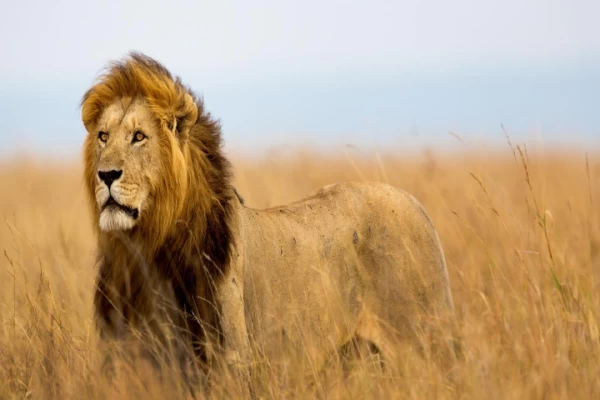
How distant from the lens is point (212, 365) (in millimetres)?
4133

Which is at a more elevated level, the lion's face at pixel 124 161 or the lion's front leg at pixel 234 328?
the lion's face at pixel 124 161

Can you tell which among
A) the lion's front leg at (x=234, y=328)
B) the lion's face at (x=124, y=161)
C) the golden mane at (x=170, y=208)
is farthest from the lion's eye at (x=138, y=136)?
the lion's front leg at (x=234, y=328)

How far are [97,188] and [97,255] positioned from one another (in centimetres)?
55

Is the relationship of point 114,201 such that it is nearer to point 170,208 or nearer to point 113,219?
point 113,219

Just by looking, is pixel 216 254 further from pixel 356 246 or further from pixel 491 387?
pixel 491 387

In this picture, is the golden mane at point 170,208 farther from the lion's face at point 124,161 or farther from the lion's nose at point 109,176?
the lion's nose at point 109,176

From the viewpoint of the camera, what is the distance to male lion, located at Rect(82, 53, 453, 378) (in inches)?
167

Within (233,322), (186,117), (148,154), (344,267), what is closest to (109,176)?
(148,154)

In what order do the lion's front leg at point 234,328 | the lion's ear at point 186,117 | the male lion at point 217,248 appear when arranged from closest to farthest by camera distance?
1. the lion's front leg at point 234,328
2. the male lion at point 217,248
3. the lion's ear at point 186,117

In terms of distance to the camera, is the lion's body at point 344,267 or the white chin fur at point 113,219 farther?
the lion's body at point 344,267

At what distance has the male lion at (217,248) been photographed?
167 inches

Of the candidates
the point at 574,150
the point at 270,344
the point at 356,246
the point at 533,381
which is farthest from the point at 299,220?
the point at 574,150

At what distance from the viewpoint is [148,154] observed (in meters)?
4.35

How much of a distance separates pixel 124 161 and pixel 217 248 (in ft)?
1.99
